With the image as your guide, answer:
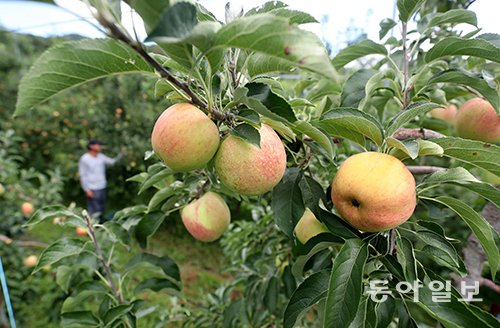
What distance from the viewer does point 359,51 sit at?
89 cm

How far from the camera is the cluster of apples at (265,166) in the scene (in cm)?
55

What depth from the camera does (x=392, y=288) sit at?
64 centimetres

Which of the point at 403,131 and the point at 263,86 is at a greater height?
the point at 263,86

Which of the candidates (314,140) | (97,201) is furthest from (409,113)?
(97,201)

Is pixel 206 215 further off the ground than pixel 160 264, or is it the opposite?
pixel 206 215

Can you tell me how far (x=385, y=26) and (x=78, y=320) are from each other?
3.68ft

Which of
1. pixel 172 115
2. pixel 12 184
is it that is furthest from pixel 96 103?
pixel 172 115

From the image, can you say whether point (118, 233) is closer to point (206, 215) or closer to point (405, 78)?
point (206, 215)

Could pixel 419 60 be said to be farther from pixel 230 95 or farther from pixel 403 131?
pixel 230 95

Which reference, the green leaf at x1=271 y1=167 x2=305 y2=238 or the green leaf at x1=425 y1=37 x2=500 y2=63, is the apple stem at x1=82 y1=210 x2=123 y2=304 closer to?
the green leaf at x1=271 y1=167 x2=305 y2=238

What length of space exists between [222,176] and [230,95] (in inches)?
5.9

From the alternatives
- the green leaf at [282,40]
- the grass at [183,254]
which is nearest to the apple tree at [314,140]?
the green leaf at [282,40]

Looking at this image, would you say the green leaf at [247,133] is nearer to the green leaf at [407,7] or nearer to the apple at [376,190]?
the apple at [376,190]

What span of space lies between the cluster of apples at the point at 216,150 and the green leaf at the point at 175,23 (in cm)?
17
